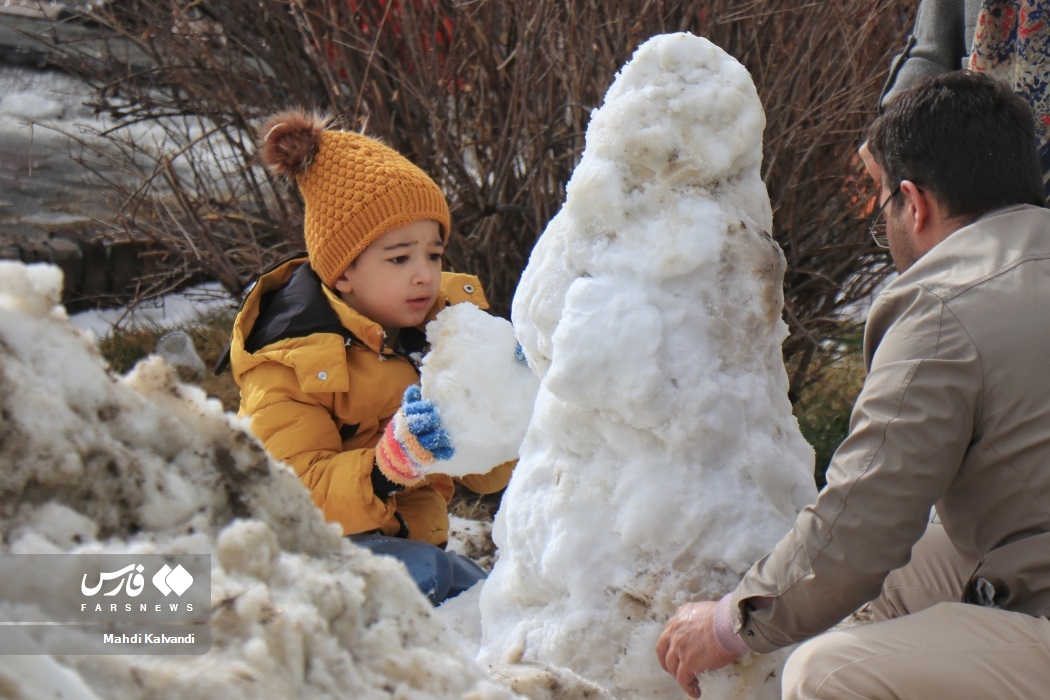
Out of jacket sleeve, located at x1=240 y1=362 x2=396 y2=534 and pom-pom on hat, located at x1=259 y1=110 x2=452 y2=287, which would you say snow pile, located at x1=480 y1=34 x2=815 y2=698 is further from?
pom-pom on hat, located at x1=259 y1=110 x2=452 y2=287

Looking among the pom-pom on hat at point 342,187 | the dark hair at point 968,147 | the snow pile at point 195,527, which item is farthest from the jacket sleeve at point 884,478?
the pom-pom on hat at point 342,187

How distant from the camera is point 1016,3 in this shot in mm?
2588

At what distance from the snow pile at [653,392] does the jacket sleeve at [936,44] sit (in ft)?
3.25

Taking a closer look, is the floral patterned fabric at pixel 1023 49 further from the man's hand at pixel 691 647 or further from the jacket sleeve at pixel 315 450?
the jacket sleeve at pixel 315 450

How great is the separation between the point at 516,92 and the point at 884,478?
2.30 meters

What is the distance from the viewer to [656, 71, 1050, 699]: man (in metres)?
1.73

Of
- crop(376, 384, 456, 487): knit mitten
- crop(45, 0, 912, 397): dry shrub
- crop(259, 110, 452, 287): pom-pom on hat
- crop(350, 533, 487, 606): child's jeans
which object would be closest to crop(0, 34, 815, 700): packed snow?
crop(376, 384, 456, 487): knit mitten

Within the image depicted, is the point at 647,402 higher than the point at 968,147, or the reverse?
the point at 968,147

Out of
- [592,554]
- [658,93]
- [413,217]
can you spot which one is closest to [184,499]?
[592,554]

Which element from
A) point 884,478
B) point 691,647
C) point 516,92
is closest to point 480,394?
point 691,647

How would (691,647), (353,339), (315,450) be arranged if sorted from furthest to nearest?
1. (353,339)
2. (315,450)
3. (691,647)

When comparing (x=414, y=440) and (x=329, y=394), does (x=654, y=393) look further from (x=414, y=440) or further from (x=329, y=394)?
(x=329, y=394)

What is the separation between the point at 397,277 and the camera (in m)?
2.81

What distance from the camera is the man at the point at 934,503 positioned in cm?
173
